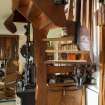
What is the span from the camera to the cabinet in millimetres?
1852

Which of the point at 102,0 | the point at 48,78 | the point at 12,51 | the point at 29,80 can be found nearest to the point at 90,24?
the point at 102,0

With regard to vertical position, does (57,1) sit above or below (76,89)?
above

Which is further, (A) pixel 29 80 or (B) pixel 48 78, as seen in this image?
(A) pixel 29 80

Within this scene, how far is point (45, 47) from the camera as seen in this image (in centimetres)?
176

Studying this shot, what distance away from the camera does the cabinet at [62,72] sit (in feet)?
6.07

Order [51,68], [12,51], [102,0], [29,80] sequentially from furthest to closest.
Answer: [12,51]
[29,80]
[51,68]
[102,0]

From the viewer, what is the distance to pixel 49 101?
1868 millimetres

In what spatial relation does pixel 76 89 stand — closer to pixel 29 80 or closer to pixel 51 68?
pixel 51 68

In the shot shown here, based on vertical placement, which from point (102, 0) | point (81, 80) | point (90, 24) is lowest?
point (81, 80)

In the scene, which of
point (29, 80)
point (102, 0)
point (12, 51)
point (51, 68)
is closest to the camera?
point (102, 0)

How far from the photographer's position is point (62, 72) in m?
1.92

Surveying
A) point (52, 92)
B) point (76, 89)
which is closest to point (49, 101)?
point (52, 92)

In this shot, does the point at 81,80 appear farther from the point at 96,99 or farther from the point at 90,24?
the point at 90,24

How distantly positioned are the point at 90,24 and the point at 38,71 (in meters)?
0.56
